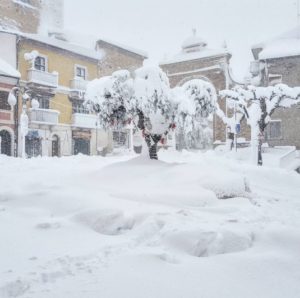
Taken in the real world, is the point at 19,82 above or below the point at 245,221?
above

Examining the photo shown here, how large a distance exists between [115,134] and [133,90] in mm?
21838

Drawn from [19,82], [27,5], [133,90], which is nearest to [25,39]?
[19,82]

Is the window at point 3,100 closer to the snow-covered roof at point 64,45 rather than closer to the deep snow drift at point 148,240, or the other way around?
the snow-covered roof at point 64,45

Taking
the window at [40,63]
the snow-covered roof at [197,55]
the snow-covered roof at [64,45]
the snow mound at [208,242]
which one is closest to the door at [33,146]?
the window at [40,63]

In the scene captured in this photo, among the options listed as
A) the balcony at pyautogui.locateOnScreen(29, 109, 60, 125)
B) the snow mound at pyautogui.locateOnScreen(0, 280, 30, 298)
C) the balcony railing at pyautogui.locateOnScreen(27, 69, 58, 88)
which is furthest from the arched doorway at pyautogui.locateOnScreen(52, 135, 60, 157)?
the snow mound at pyautogui.locateOnScreen(0, 280, 30, 298)

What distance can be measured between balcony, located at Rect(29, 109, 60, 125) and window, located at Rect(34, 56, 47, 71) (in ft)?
11.0

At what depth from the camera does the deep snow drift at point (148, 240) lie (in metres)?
3.14

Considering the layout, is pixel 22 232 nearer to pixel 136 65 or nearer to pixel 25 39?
pixel 25 39

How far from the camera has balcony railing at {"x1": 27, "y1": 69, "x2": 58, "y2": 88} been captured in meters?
25.1

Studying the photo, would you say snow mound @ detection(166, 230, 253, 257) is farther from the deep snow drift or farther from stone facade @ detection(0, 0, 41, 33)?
stone facade @ detection(0, 0, 41, 33)

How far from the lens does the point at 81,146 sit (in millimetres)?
28891

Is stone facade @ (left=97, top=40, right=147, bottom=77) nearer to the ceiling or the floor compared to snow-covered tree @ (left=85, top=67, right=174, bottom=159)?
nearer to the ceiling

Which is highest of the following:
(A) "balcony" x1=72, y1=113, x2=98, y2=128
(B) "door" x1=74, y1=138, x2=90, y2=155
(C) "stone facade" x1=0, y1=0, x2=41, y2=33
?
(C) "stone facade" x1=0, y1=0, x2=41, y2=33

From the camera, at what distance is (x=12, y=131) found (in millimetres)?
23828
